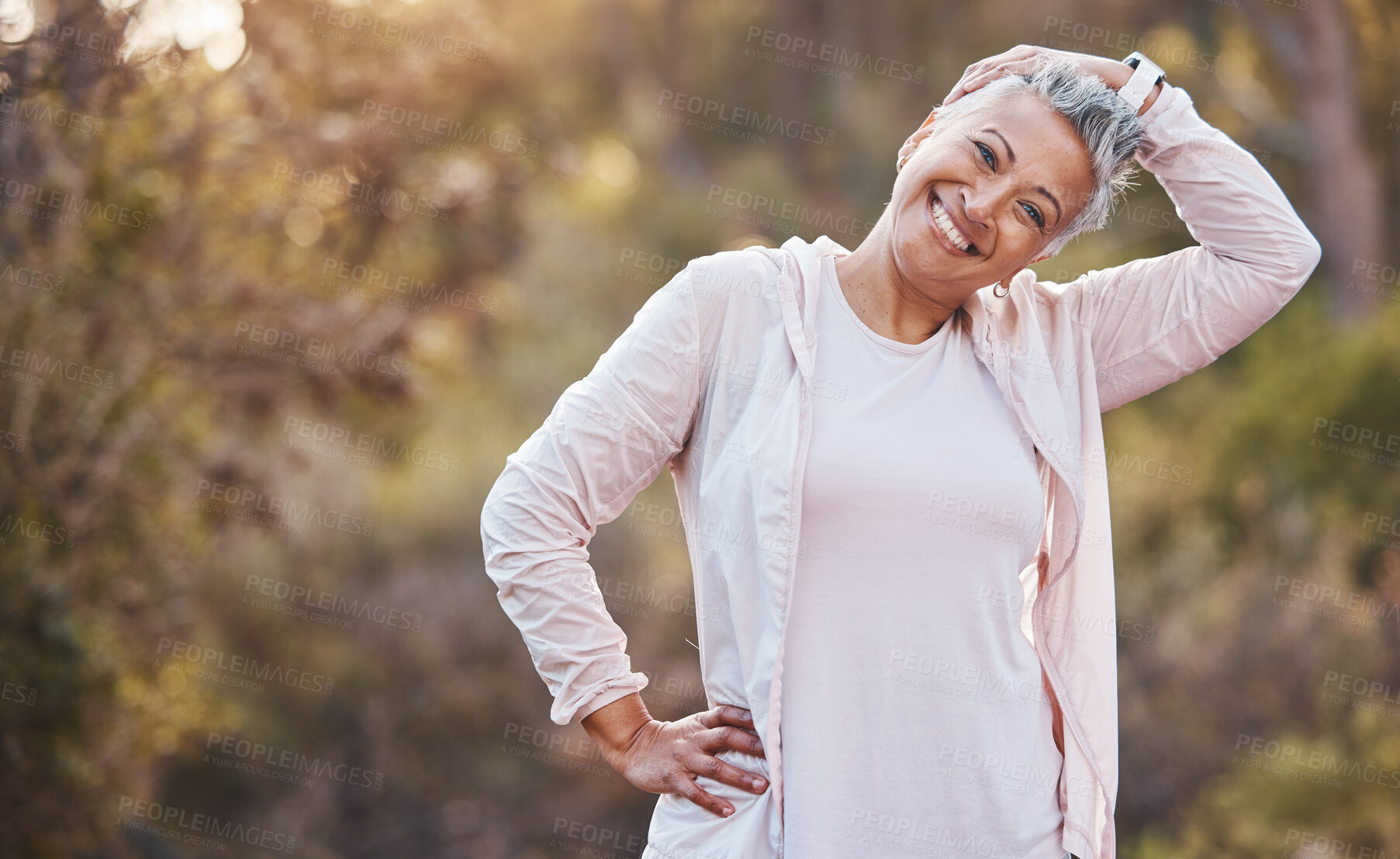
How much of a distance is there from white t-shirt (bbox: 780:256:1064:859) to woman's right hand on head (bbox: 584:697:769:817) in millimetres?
65

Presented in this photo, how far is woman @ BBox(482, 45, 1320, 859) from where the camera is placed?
1.47 m

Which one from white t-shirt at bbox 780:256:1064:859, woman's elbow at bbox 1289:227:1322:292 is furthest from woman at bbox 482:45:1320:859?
woman's elbow at bbox 1289:227:1322:292

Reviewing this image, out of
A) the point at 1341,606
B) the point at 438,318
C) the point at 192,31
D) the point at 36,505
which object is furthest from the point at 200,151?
the point at 1341,606

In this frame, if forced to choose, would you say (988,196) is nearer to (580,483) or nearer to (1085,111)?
(1085,111)

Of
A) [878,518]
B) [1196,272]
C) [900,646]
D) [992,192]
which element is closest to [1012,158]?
[992,192]

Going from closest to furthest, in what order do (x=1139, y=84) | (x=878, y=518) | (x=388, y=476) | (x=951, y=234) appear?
(x=878, y=518) < (x=951, y=234) < (x=1139, y=84) < (x=388, y=476)

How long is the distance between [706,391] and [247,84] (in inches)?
141

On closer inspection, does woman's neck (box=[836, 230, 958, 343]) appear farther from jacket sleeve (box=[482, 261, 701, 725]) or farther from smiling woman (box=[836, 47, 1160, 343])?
jacket sleeve (box=[482, 261, 701, 725])

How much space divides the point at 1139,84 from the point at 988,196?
0.36m

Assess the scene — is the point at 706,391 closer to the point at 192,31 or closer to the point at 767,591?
the point at 767,591

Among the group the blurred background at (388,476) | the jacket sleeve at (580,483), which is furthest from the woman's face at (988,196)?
the blurred background at (388,476)

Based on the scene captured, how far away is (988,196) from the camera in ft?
5.13

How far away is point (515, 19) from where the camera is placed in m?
9.75

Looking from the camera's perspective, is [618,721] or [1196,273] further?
[1196,273]
